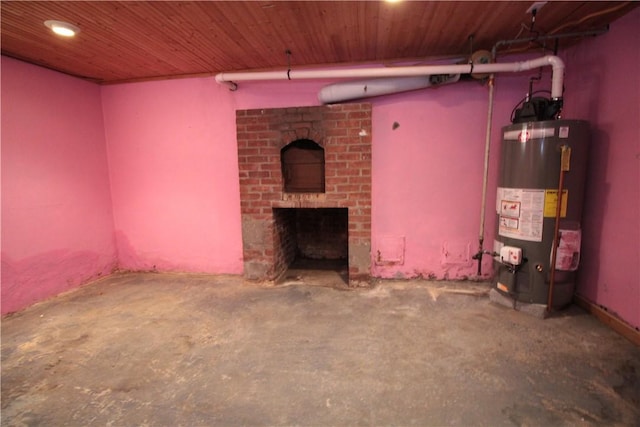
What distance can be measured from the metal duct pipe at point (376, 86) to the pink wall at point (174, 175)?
1135mm

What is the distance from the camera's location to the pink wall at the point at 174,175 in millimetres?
3166

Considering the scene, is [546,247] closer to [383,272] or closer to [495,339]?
[495,339]

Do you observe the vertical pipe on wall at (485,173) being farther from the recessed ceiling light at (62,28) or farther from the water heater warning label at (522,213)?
the recessed ceiling light at (62,28)

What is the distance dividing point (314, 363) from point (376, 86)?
7.83 feet

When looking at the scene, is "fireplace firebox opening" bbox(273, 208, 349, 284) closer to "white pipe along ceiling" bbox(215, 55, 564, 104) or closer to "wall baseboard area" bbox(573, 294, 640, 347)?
"white pipe along ceiling" bbox(215, 55, 564, 104)

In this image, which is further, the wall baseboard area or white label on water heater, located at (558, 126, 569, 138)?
white label on water heater, located at (558, 126, 569, 138)

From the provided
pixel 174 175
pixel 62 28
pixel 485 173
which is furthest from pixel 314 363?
pixel 62 28

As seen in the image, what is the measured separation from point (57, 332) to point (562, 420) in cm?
327

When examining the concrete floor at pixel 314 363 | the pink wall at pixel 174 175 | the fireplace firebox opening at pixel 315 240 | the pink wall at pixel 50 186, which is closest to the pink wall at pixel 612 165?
the concrete floor at pixel 314 363

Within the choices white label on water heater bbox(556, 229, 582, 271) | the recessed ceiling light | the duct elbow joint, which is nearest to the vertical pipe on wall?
white label on water heater bbox(556, 229, 582, 271)

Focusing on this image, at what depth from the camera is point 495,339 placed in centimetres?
197

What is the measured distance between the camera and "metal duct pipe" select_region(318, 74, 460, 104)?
2627mm

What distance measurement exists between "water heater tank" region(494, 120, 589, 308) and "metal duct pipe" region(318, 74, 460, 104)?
31.1 inches

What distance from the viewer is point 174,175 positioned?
10.9ft
